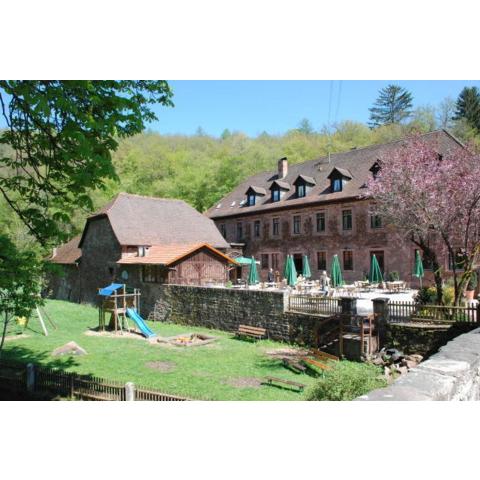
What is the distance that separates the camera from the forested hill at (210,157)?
1716 inches

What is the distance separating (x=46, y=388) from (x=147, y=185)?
40.6m

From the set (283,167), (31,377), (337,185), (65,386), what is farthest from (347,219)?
(31,377)

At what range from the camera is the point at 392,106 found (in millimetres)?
48688

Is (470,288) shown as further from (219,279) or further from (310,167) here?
(310,167)

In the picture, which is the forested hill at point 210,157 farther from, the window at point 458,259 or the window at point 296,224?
the window at point 458,259

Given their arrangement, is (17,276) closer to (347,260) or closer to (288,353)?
(288,353)

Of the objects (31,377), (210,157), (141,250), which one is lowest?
(31,377)

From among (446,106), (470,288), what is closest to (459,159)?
(470,288)

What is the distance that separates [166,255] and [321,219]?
12.3 m

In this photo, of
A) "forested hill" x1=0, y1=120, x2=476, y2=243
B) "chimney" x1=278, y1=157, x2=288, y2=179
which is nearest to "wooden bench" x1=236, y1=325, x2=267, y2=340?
"chimney" x1=278, y1=157, x2=288, y2=179

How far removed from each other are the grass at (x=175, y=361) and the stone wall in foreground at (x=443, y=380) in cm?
466

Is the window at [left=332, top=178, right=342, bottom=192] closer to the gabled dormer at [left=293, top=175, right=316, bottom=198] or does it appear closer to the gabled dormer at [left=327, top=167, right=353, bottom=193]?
the gabled dormer at [left=327, top=167, right=353, bottom=193]

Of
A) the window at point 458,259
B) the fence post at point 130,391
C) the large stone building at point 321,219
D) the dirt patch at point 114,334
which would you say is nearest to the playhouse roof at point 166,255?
the dirt patch at point 114,334

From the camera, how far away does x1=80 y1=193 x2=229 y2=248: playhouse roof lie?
27141mm
